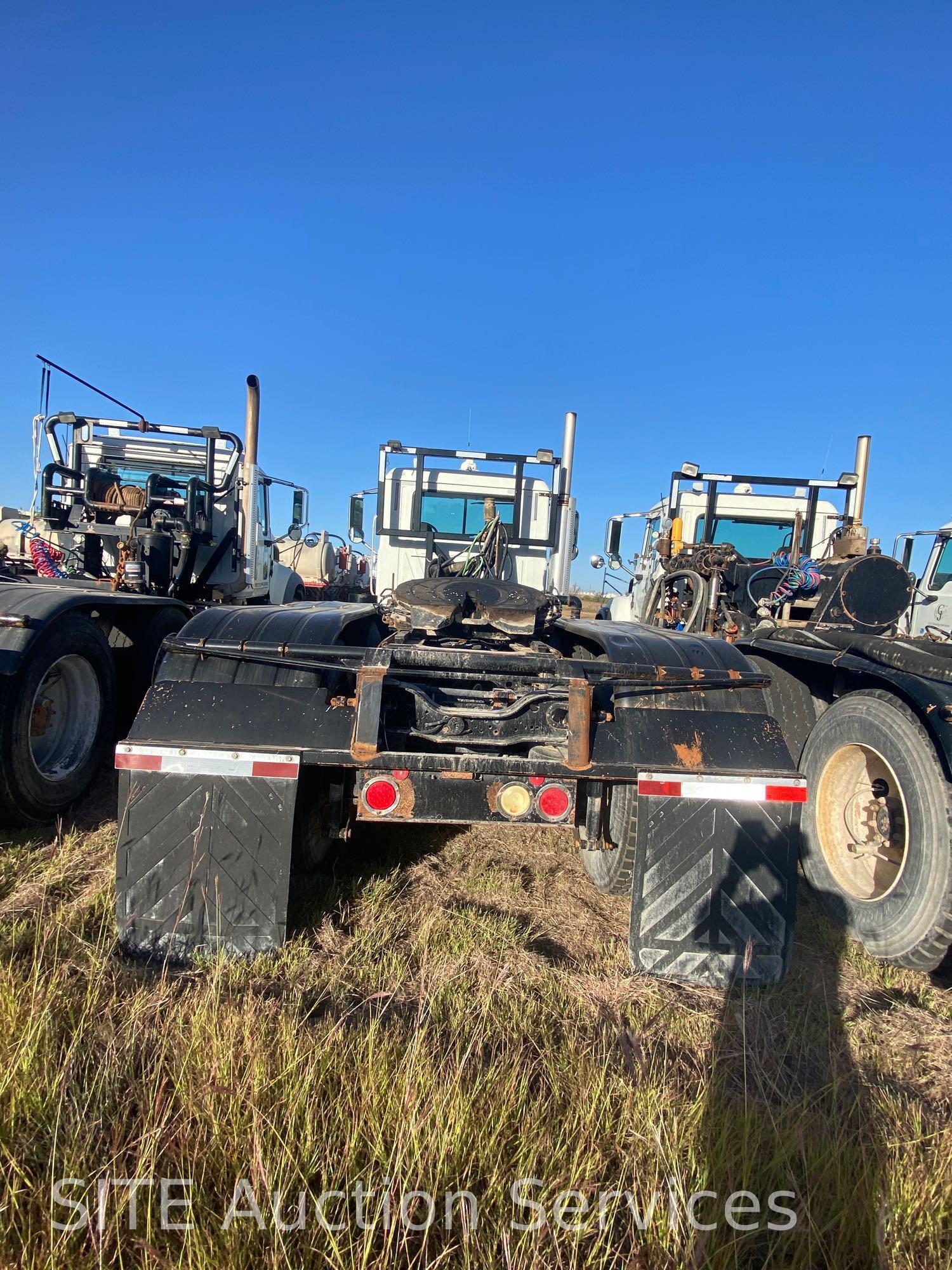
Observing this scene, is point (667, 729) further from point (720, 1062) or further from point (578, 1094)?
point (578, 1094)

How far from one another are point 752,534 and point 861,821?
5.42 metres

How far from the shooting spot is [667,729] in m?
2.69

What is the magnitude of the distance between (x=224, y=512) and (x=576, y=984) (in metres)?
6.48

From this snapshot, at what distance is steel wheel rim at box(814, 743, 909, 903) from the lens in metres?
3.21

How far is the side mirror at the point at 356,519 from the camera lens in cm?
779

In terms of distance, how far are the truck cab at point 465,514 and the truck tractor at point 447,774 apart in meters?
4.46

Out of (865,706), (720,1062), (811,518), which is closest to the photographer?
(720,1062)

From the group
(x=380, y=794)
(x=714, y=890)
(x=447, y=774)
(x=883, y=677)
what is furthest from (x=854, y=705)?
(x=380, y=794)

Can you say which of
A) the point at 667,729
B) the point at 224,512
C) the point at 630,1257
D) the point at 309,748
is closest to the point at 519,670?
the point at 667,729

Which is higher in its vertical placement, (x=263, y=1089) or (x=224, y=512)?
(x=224, y=512)

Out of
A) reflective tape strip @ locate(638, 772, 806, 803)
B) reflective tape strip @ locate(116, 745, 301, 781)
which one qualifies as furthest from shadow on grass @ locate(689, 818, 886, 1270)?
reflective tape strip @ locate(116, 745, 301, 781)

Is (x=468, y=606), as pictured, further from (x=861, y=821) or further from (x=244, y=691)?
(x=861, y=821)

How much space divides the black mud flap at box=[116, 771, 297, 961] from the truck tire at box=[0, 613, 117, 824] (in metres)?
1.38

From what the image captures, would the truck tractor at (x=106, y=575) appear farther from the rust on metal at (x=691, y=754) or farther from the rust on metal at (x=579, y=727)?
the rust on metal at (x=691, y=754)
